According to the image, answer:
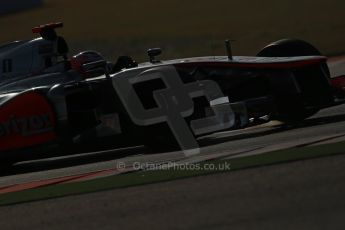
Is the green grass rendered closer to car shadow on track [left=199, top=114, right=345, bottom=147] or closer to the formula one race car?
the formula one race car

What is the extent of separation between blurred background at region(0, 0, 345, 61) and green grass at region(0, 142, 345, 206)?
17323mm

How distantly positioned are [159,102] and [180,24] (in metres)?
29.7

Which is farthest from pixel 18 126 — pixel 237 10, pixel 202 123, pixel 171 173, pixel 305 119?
pixel 237 10

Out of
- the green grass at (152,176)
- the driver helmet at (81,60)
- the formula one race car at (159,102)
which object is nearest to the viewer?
the green grass at (152,176)

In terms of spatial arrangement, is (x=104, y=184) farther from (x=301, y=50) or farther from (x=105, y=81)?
(x=301, y=50)

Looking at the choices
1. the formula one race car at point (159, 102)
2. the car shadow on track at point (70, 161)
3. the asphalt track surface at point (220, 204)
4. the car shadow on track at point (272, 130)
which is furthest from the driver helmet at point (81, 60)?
the asphalt track surface at point (220, 204)

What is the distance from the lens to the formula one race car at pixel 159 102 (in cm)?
999

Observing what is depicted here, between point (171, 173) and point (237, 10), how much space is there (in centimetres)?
3542

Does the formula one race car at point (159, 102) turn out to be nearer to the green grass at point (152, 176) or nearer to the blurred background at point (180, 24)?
the green grass at point (152, 176)

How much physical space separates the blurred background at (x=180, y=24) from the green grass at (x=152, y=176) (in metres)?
17.3

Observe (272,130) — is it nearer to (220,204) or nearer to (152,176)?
(152,176)

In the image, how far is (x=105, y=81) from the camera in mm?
10188

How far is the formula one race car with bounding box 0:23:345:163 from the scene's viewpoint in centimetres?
999

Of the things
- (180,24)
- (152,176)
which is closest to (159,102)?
(152,176)
